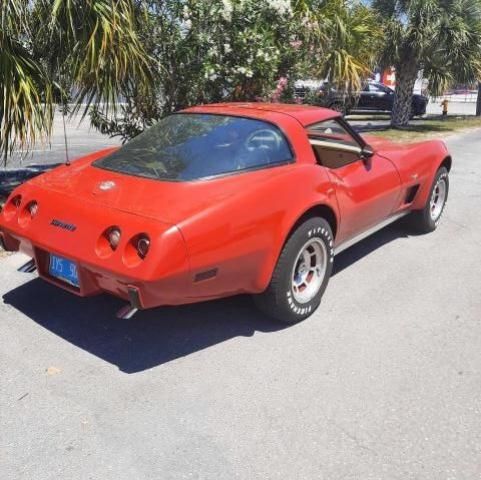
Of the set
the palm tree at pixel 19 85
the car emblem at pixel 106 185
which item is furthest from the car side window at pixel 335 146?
the palm tree at pixel 19 85

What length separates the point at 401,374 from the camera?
3.03 meters

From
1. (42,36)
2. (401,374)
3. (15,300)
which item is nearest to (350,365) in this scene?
(401,374)

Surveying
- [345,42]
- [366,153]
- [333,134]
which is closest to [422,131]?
[345,42]

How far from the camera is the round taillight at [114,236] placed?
113 inches

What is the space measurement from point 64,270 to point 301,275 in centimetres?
153

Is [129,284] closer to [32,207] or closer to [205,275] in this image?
[205,275]

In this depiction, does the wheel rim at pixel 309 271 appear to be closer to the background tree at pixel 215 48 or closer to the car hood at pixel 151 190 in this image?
the car hood at pixel 151 190

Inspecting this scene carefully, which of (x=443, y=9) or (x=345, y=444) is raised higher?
(x=443, y=9)

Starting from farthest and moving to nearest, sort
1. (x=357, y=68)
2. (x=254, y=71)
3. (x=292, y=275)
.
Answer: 1. (x=357, y=68)
2. (x=254, y=71)
3. (x=292, y=275)

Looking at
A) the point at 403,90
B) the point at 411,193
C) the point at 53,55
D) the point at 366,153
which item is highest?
the point at 53,55

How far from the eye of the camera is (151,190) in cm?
315

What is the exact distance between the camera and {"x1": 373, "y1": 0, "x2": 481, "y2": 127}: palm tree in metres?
14.4

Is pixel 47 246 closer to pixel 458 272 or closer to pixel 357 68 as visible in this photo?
pixel 458 272

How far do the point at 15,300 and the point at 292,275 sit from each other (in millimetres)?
1961
